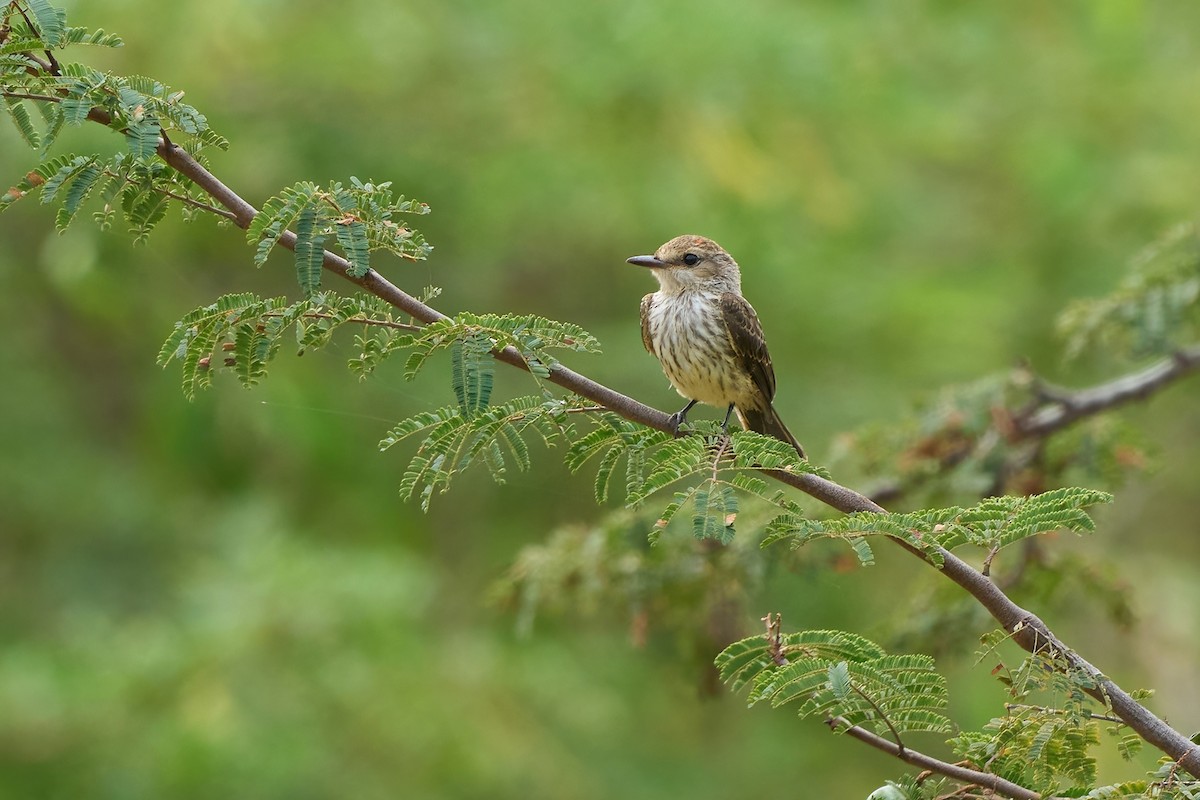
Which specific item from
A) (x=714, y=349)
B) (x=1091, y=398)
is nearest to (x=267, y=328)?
(x=714, y=349)

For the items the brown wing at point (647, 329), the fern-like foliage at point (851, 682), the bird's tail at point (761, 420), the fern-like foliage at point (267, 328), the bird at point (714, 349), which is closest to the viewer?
the fern-like foliage at point (851, 682)

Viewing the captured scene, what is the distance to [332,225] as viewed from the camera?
2.59m

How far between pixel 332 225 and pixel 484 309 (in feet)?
19.7

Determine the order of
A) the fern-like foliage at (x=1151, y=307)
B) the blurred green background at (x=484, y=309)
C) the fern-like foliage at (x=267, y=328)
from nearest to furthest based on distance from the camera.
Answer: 1. the fern-like foliage at (x=267, y=328)
2. the fern-like foliage at (x=1151, y=307)
3. the blurred green background at (x=484, y=309)

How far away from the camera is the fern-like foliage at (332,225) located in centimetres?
254

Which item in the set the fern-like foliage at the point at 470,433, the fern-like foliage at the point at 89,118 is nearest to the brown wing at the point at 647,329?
the fern-like foliage at the point at 470,433

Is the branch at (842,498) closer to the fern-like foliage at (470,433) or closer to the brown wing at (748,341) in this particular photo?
the fern-like foliage at (470,433)

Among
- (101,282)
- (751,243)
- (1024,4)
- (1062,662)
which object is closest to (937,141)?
(1024,4)

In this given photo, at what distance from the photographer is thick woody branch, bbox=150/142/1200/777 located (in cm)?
238

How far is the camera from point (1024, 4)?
32.4ft

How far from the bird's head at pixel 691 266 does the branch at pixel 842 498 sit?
6.36 ft

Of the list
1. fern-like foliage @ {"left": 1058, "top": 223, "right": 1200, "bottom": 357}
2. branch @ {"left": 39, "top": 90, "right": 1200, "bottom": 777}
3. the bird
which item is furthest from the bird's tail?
branch @ {"left": 39, "top": 90, "right": 1200, "bottom": 777}

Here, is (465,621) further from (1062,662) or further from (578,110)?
(1062,662)

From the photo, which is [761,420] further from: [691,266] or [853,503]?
[853,503]
